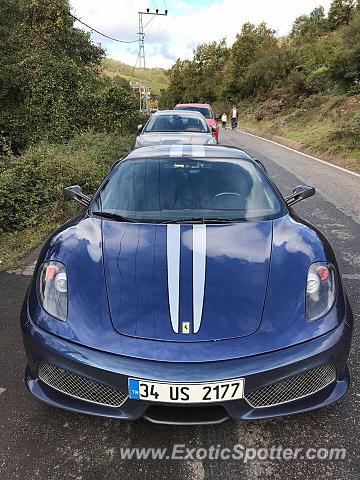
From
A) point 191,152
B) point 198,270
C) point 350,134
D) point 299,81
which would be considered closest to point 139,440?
point 198,270

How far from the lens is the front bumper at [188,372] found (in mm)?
1955

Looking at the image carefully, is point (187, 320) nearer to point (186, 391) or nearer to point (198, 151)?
point (186, 391)

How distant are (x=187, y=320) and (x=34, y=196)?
445 centimetres

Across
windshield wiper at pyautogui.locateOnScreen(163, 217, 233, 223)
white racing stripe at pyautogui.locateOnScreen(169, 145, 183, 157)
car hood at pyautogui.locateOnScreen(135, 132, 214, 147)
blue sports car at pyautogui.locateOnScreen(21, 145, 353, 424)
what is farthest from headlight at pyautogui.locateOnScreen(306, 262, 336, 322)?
car hood at pyautogui.locateOnScreen(135, 132, 214, 147)

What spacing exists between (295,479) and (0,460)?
1.41m

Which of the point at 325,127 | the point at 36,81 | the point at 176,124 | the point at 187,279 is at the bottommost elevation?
the point at 187,279

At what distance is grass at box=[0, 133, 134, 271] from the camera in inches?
205

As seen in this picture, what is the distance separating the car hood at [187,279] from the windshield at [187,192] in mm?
233

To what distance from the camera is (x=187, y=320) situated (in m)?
2.14

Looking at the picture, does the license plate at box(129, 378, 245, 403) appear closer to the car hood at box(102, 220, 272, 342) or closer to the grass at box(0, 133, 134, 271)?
the car hood at box(102, 220, 272, 342)

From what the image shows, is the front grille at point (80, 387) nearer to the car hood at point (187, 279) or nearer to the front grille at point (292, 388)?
the car hood at point (187, 279)

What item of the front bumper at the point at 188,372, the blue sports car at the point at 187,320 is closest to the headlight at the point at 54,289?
the blue sports car at the point at 187,320

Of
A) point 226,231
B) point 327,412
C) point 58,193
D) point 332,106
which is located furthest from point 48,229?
point 332,106

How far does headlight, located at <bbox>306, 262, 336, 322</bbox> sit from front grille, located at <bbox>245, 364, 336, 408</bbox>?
0.27 meters
